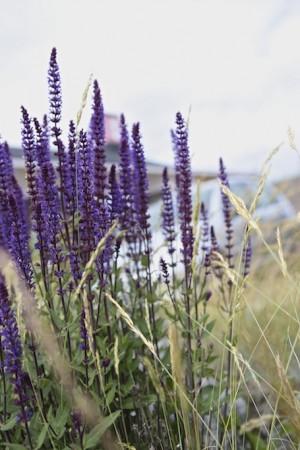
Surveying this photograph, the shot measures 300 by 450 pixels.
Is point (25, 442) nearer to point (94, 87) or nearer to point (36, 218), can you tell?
point (36, 218)

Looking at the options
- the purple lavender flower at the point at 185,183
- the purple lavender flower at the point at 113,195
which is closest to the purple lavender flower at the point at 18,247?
the purple lavender flower at the point at 113,195

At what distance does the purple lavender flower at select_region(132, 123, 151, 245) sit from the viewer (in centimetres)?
258

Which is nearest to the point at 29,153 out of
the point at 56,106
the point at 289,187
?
the point at 56,106

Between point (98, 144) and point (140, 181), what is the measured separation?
329 mm

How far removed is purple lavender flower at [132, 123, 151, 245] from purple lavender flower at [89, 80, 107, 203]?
0.58ft

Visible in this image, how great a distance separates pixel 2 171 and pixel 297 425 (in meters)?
1.46

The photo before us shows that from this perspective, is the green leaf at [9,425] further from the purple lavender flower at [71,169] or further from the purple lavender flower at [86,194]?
the purple lavender flower at [71,169]

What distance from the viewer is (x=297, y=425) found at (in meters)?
1.68

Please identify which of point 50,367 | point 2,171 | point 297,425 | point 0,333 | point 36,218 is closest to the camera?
→ point 297,425

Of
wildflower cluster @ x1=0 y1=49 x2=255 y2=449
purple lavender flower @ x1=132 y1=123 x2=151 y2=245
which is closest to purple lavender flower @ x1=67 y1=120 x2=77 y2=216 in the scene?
wildflower cluster @ x1=0 y1=49 x2=255 y2=449

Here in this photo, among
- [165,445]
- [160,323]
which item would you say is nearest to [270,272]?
[160,323]

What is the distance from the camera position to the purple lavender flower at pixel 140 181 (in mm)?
2578

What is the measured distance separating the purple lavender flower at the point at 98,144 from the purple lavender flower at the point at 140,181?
0.58 feet

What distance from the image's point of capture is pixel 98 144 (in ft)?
7.79
